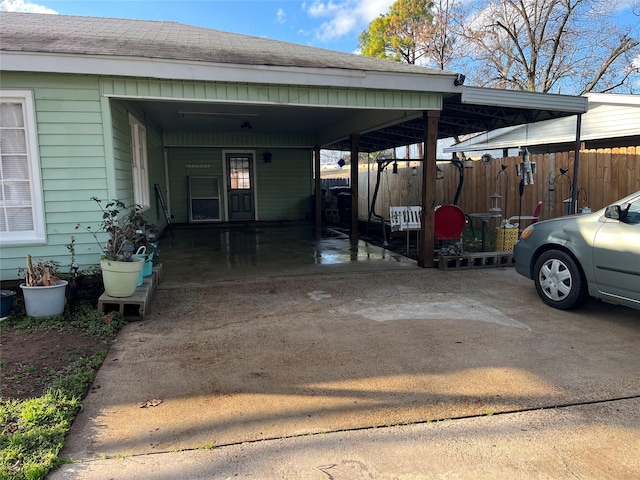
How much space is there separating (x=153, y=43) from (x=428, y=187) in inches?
169

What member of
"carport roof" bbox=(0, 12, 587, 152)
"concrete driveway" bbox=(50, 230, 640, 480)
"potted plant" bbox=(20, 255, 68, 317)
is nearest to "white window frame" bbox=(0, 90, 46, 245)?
"carport roof" bbox=(0, 12, 587, 152)

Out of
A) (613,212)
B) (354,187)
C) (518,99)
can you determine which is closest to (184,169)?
(354,187)

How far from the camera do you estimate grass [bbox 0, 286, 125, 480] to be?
2082 millimetres

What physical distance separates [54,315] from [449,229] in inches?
215

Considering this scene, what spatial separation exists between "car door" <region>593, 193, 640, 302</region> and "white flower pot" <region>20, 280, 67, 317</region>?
525 cm

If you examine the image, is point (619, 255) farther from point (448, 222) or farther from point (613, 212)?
point (448, 222)

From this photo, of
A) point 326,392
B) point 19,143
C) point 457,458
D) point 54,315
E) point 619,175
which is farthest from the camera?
point 619,175

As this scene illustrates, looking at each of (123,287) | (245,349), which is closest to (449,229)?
(245,349)

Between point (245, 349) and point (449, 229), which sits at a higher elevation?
point (449, 229)

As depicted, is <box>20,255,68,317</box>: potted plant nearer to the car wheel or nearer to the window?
the window

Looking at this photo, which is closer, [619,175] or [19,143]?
[19,143]

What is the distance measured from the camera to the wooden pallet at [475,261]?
664 centimetres

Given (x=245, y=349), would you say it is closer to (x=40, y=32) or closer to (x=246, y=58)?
(x=246, y=58)

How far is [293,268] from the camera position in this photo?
6.76 meters
